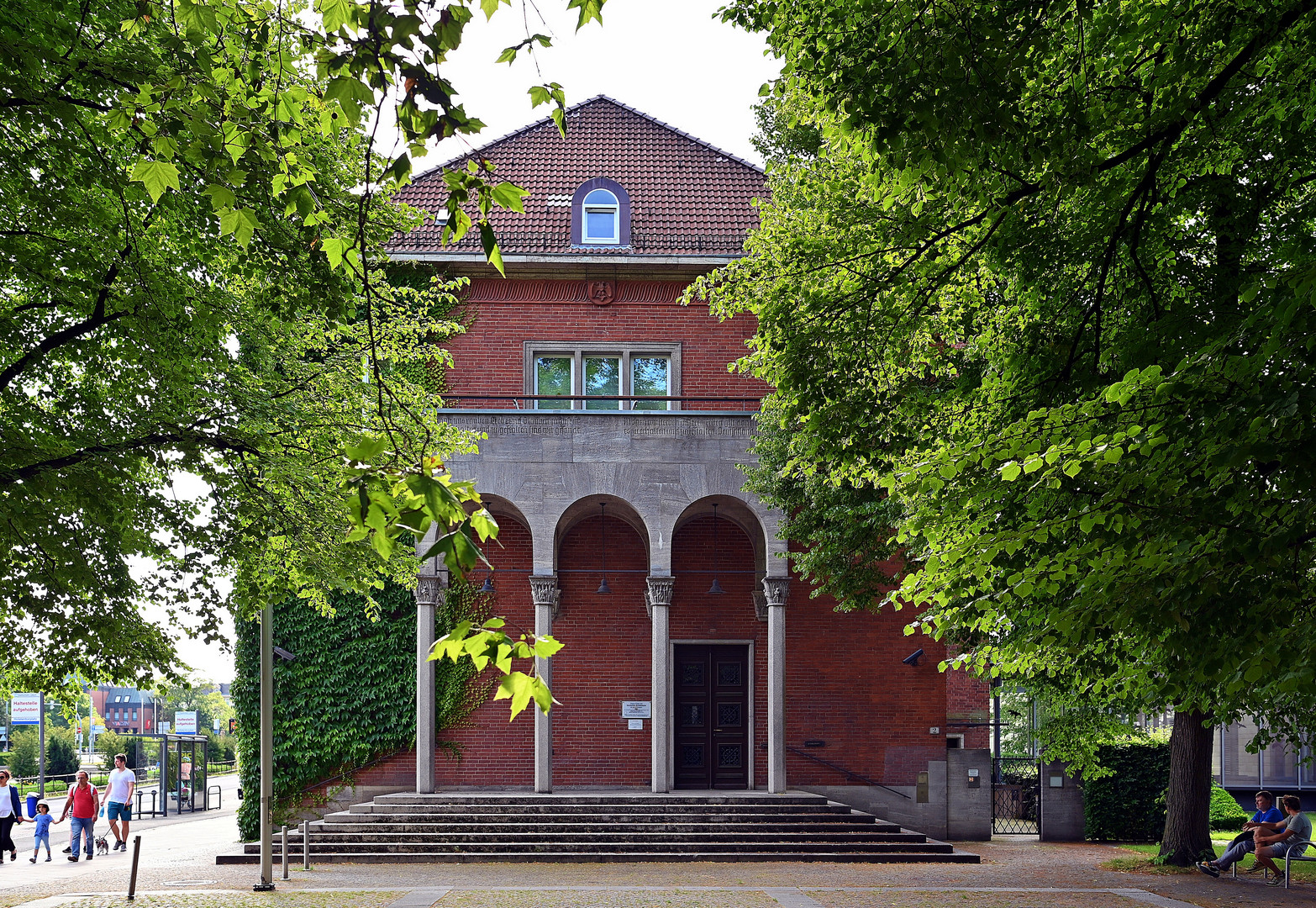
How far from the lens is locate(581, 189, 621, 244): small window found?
25.0m

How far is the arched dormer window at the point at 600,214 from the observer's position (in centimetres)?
2492

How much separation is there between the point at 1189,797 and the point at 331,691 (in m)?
15.2

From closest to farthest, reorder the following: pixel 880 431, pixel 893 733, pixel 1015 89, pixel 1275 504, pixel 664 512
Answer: pixel 1275 504 → pixel 1015 89 → pixel 880 431 → pixel 664 512 → pixel 893 733

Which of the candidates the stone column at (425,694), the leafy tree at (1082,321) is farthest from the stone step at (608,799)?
the leafy tree at (1082,321)

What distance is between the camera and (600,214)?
25.1 m

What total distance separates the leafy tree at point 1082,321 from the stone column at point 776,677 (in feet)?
30.4

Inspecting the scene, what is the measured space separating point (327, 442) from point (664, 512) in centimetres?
903

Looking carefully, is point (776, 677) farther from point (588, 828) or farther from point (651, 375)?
point (651, 375)

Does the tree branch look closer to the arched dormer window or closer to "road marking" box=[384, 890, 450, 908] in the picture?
"road marking" box=[384, 890, 450, 908]

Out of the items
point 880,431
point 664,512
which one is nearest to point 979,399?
point 880,431

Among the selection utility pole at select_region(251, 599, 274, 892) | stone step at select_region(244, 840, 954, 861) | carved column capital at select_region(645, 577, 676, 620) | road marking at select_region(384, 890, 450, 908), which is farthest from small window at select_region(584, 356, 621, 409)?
road marking at select_region(384, 890, 450, 908)

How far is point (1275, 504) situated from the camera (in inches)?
261

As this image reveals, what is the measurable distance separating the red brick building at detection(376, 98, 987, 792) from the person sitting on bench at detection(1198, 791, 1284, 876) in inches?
244

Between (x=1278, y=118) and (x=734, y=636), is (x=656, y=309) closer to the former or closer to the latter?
(x=734, y=636)
